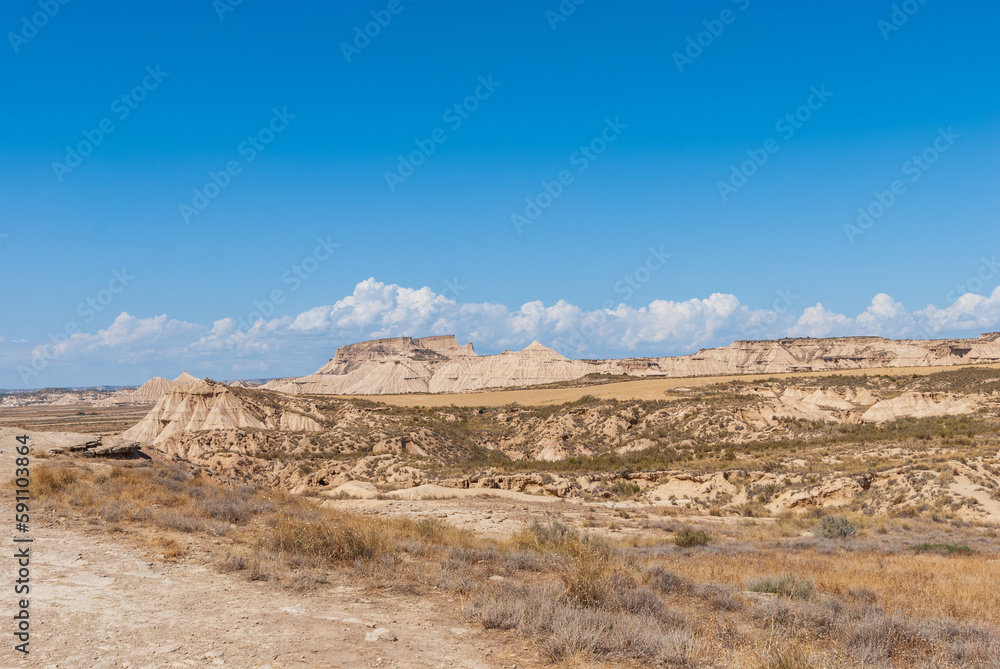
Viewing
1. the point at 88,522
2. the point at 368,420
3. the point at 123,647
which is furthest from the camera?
the point at 368,420

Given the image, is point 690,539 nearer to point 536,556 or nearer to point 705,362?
point 536,556

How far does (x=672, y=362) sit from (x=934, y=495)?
123 m

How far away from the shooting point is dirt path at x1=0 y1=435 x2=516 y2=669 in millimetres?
5820

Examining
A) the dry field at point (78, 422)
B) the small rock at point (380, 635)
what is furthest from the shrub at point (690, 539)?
the dry field at point (78, 422)

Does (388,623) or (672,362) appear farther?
(672,362)

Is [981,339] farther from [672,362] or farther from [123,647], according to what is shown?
[123,647]

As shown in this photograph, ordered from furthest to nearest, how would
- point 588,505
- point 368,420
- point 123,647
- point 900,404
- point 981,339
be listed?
1. point 981,339
2. point 368,420
3. point 900,404
4. point 588,505
5. point 123,647

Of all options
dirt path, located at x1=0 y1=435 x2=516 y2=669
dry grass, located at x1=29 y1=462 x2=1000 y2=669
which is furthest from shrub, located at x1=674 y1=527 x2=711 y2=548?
dirt path, located at x1=0 y1=435 x2=516 y2=669

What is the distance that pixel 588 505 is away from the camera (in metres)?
22.8

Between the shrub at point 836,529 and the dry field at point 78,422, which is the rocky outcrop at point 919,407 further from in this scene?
the dry field at point 78,422

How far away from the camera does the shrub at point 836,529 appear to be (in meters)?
16.0

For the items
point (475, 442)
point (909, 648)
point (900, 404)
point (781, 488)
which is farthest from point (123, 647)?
point (900, 404)

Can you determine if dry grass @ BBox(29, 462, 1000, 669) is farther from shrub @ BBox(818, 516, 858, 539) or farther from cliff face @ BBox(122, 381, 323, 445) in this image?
cliff face @ BBox(122, 381, 323, 445)

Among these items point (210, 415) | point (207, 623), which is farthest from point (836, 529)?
point (210, 415)
